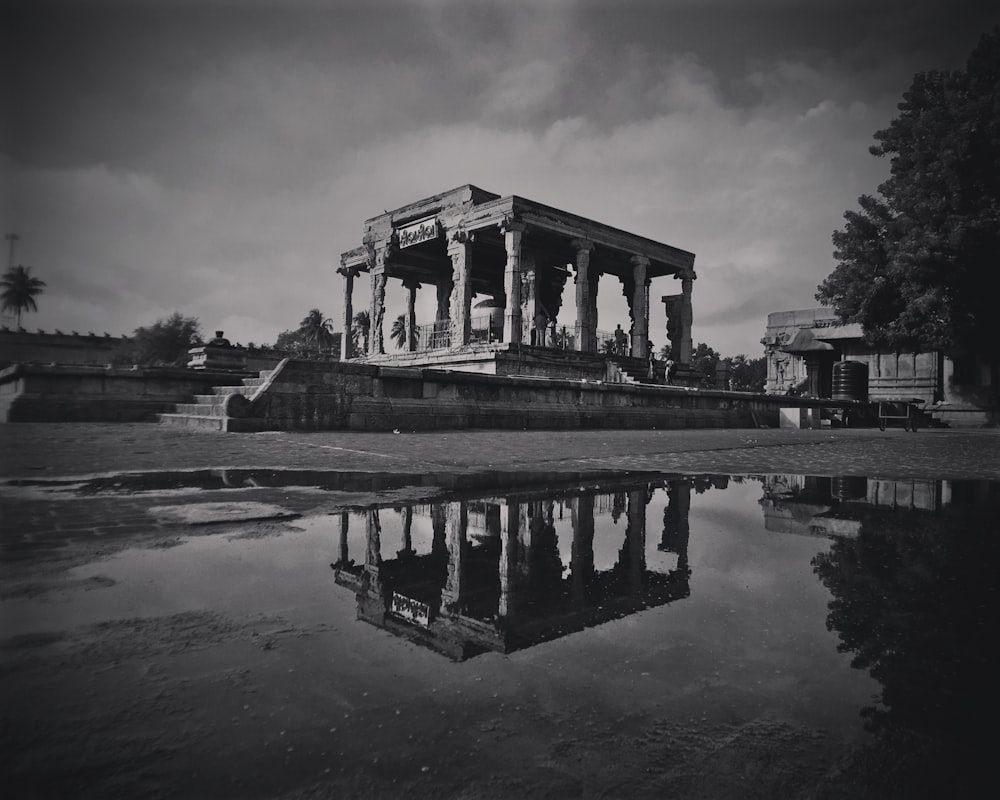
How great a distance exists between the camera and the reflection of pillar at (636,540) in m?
2.27

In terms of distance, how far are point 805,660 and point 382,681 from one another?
41.2 inches

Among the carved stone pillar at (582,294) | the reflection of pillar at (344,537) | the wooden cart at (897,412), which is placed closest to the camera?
the reflection of pillar at (344,537)

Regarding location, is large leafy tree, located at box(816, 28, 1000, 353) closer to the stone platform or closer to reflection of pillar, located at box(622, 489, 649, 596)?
the stone platform

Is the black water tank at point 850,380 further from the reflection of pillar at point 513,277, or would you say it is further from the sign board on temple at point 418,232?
the sign board on temple at point 418,232

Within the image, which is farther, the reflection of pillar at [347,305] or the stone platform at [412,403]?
the reflection of pillar at [347,305]

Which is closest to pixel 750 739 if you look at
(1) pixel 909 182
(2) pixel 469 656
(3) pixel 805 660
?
(3) pixel 805 660

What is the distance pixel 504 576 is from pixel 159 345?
191ft

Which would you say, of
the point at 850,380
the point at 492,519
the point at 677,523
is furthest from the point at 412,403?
the point at 850,380

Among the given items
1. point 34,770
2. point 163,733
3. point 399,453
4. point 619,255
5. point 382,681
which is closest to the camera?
point 34,770

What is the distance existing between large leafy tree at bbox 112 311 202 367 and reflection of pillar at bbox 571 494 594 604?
5288 cm

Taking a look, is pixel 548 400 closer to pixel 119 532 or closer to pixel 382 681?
pixel 119 532

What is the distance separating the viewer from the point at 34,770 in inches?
39.4

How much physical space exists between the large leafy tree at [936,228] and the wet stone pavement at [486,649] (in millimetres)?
21233

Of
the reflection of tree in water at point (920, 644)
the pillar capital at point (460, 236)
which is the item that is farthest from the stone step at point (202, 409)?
the pillar capital at point (460, 236)
